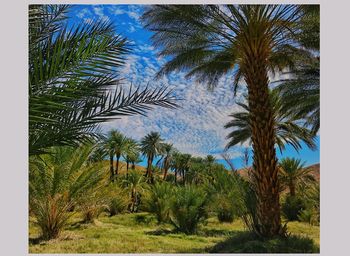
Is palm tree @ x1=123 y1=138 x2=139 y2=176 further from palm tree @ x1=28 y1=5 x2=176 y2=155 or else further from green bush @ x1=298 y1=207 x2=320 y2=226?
palm tree @ x1=28 y1=5 x2=176 y2=155

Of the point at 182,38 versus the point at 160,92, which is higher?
the point at 182,38

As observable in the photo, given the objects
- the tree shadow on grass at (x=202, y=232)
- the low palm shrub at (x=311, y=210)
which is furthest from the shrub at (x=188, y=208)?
the low palm shrub at (x=311, y=210)

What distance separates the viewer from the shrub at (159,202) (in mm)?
15703

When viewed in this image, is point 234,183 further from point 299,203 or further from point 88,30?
point 299,203

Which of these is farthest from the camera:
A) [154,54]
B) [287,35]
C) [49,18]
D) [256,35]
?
[154,54]

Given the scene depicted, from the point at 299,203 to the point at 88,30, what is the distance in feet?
49.1

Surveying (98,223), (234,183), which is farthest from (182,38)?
(98,223)

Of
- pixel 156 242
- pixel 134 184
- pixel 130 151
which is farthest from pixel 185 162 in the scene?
pixel 156 242

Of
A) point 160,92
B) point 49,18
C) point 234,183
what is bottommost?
point 234,183

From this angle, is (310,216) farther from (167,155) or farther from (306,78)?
(167,155)

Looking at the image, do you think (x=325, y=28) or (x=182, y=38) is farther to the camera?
(x=182, y=38)

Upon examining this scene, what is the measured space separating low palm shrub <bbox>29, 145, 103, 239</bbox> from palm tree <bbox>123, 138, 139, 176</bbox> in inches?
613

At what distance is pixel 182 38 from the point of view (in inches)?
364

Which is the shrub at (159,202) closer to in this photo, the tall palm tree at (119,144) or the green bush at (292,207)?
the green bush at (292,207)
